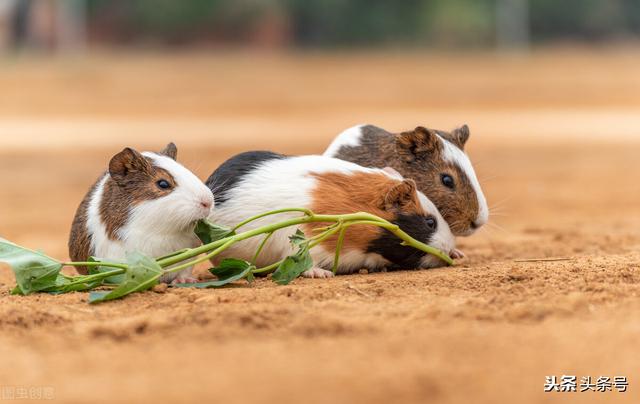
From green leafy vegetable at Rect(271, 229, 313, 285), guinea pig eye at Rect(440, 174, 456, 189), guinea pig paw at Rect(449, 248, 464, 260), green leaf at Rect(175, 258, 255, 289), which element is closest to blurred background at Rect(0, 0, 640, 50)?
guinea pig paw at Rect(449, 248, 464, 260)

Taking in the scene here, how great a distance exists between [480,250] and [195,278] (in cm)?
258

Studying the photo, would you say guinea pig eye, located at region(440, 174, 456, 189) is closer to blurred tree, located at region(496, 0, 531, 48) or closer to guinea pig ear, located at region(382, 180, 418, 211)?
guinea pig ear, located at region(382, 180, 418, 211)

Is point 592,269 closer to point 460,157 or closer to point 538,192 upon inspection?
point 460,157

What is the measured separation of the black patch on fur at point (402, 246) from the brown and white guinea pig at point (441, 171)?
314 millimetres

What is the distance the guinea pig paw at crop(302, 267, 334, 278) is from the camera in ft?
19.8

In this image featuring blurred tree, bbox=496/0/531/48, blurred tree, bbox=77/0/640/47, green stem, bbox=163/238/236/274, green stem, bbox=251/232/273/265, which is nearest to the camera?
green stem, bbox=163/238/236/274

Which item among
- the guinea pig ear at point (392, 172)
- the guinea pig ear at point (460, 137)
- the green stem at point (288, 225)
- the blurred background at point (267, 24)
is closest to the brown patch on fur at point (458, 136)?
the guinea pig ear at point (460, 137)

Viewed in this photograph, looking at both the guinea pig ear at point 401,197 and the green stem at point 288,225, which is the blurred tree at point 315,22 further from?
the green stem at point 288,225

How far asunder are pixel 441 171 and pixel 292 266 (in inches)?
52.5

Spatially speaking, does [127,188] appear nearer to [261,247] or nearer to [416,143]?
[261,247]

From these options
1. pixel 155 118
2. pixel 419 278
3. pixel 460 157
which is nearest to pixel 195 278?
pixel 419 278

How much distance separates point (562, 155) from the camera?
18.0m

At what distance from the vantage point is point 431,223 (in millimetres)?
6312

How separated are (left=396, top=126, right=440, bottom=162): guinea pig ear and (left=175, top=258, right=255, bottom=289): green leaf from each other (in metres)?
1.41
